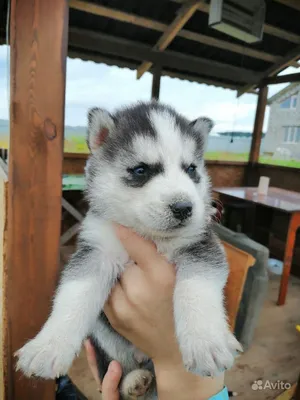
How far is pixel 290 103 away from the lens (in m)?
6.32

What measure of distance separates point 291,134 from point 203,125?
193 inches

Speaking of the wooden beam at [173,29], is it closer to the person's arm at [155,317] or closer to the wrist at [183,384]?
the person's arm at [155,317]

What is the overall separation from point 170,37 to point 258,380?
5084 millimetres

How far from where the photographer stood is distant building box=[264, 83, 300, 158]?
5.81 m

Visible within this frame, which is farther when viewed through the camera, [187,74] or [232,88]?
[232,88]

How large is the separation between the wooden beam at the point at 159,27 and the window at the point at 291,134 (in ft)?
5.35

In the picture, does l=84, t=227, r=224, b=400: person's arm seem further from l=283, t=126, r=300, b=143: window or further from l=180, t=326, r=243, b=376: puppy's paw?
l=283, t=126, r=300, b=143: window

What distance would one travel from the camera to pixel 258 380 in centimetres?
297

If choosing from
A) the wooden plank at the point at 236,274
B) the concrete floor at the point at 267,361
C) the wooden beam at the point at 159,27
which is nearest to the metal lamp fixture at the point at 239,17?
the wooden beam at the point at 159,27

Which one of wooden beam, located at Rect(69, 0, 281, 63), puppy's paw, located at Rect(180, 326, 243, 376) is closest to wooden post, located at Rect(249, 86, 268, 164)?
wooden beam, located at Rect(69, 0, 281, 63)

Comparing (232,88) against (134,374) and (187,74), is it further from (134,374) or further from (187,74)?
(134,374)

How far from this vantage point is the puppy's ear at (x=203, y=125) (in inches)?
63.2

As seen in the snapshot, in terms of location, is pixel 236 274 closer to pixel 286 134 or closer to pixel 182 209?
pixel 182 209

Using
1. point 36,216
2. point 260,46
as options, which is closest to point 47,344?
point 36,216
